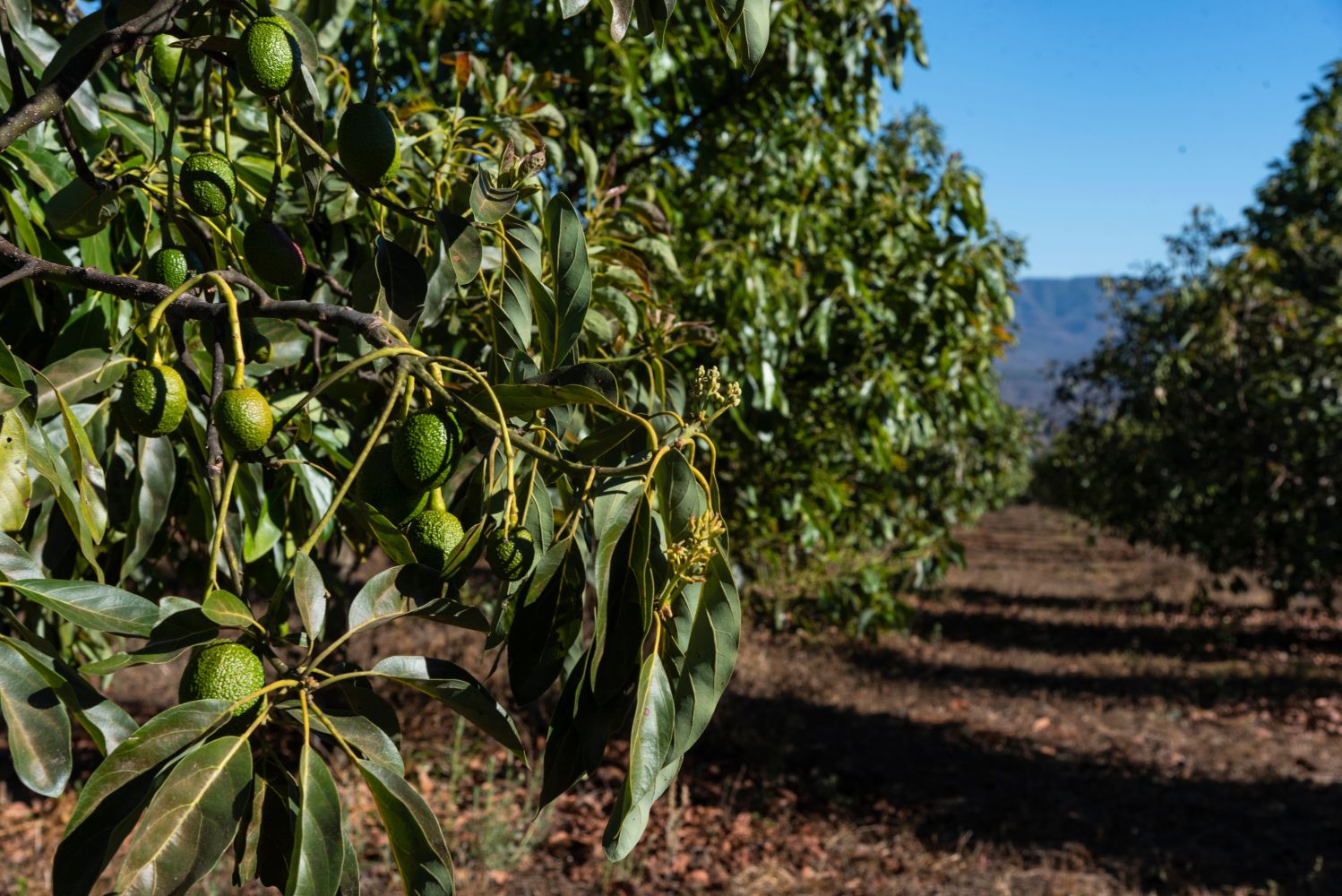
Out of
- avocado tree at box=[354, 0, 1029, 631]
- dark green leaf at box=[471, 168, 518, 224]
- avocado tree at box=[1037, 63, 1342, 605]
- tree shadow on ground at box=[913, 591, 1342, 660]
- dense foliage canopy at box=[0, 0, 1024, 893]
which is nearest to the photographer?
dense foliage canopy at box=[0, 0, 1024, 893]

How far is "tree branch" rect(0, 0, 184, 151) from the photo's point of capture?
82 centimetres

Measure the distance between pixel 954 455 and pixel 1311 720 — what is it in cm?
455

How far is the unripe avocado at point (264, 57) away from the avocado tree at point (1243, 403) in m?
7.64

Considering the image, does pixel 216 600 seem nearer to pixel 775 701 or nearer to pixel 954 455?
pixel 775 701

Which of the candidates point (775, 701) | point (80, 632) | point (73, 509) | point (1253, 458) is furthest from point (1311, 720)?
point (73, 509)

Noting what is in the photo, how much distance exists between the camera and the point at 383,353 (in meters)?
0.70

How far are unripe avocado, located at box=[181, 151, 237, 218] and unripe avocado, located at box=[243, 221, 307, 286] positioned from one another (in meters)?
0.04

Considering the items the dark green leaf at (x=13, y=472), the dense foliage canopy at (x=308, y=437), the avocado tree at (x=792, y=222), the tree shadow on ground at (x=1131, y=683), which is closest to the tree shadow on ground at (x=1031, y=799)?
the avocado tree at (x=792, y=222)

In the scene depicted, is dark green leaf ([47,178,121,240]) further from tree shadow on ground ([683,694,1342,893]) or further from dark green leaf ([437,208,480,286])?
tree shadow on ground ([683,694,1342,893])

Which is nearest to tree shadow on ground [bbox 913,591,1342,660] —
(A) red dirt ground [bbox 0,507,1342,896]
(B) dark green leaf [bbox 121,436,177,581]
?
(A) red dirt ground [bbox 0,507,1342,896]

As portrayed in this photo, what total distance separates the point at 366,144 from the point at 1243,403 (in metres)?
8.56

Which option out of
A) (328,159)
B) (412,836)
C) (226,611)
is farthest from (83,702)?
(328,159)

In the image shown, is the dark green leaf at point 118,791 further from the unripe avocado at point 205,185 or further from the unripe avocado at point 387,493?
the unripe avocado at point 205,185

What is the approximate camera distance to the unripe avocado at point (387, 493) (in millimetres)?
855
